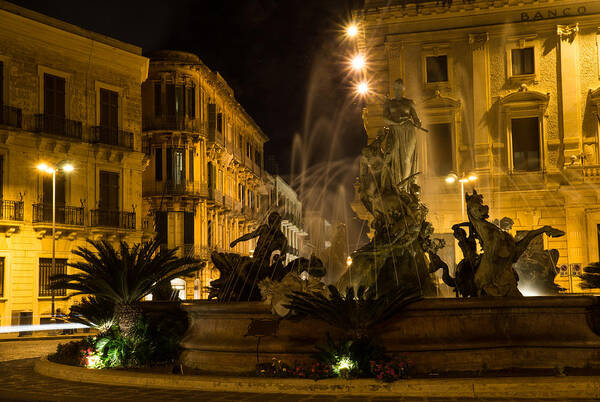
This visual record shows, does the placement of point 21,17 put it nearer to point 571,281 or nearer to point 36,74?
point 36,74

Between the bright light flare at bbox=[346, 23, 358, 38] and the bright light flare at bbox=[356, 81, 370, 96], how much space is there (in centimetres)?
259

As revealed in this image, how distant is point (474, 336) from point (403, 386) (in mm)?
1759

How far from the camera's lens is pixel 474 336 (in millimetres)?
9430

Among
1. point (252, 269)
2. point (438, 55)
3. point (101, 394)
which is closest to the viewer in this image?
point (101, 394)

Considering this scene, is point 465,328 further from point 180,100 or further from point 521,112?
point 180,100

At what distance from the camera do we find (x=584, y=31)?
31.3m

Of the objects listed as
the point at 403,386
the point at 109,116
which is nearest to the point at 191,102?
the point at 109,116

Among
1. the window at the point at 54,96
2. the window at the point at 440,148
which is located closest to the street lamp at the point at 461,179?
the window at the point at 440,148

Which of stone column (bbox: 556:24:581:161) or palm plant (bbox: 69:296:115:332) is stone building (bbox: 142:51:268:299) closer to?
stone column (bbox: 556:24:581:161)

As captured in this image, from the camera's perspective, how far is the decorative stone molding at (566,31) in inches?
1235

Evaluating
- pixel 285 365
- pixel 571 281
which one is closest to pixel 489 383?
pixel 285 365

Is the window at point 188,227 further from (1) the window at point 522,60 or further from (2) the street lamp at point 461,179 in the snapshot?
(1) the window at point 522,60

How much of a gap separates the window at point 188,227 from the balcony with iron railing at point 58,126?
11719mm

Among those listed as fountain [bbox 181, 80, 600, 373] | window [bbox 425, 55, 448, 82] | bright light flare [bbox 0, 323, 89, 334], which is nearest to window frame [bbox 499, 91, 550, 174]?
window [bbox 425, 55, 448, 82]
